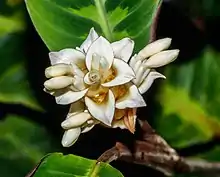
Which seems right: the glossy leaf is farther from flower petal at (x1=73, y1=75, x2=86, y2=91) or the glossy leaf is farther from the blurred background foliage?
flower petal at (x1=73, y1=75, x2=86, y2=91)

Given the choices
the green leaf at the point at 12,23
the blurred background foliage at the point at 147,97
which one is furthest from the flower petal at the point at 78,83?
the green leaf at the point at 12,23

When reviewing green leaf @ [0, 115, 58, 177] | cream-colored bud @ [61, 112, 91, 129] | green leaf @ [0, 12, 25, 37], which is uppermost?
cream-colored bud @ [61, 112, 91, 129]

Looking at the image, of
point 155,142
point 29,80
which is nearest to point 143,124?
point 155,142

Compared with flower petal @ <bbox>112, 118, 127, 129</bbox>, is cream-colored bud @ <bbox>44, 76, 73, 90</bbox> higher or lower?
Result: higher

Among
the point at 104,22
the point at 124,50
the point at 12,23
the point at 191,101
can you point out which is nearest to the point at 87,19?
the point at 104,22

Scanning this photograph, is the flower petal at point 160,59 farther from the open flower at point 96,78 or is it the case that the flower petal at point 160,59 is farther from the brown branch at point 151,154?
the brown branch at point 151,154

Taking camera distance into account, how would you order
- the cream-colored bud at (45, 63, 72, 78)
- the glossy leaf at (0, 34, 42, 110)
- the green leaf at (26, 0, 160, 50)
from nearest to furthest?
1. the cream-colored bud at (45, 63, 72, 78)
2. the green leaf at (26, 0, 160, 50)
3. the glossy leaf at (0, 34, 42, 110)

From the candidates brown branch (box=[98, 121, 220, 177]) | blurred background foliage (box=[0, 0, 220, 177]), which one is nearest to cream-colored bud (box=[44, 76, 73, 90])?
brown branch (box=[98, 121, 220, 177])
